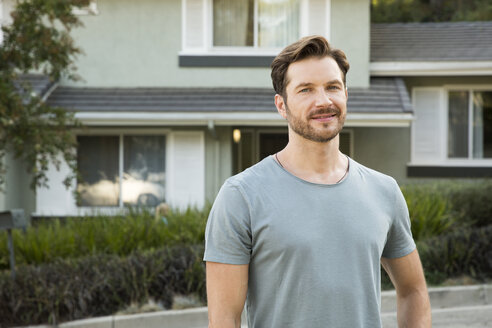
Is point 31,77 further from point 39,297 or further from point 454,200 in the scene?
point 454,200

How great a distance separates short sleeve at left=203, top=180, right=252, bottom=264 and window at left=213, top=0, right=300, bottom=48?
33.5 ft

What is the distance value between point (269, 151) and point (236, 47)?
2826 millimetres

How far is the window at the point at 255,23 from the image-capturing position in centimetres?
1191

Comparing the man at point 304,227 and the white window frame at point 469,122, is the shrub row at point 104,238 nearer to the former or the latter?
the man at point 304,227

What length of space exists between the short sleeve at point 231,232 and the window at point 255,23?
33.5 feet

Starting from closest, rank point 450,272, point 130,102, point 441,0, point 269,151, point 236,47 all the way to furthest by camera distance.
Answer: point 450,272 → point 130,102 → point 236,47 → point 269,151 → point 441,0

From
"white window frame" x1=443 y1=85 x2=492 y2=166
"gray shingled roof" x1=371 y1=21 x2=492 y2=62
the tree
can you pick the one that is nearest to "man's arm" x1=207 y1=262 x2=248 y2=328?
the tree

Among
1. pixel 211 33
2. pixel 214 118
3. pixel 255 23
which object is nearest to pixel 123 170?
pixel 214 118

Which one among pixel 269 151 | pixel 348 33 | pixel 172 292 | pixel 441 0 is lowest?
pixel 172 292

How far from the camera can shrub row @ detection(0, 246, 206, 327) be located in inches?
246

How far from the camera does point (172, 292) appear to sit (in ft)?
21.5

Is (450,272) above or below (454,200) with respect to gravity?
below

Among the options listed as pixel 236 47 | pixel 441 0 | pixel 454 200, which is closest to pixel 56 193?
pixel 236 47

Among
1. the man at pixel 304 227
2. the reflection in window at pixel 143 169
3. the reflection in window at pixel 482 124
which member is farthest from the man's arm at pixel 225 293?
the reflection in window at pixel 482 124
